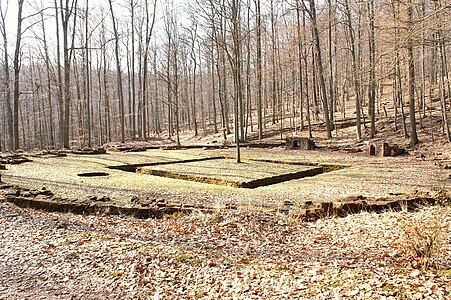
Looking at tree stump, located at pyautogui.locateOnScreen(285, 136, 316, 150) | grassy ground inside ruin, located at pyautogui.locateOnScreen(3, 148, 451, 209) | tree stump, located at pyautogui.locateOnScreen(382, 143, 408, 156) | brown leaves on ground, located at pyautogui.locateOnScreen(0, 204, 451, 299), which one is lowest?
brown leaves on ground, located at pyautogui.locateOnScreen(0, 204, 451, 299)

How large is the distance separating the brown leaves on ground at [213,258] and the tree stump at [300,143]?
47.0 feet

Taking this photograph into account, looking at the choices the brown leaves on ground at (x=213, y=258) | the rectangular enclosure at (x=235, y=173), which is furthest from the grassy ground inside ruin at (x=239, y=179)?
the brown leaves on ground at (x=213, y=258)

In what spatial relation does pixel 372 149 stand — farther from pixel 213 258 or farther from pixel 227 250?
pixel 213 258

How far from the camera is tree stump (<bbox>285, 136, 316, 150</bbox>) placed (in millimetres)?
20953

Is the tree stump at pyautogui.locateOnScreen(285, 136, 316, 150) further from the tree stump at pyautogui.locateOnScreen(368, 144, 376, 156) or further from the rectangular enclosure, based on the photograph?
the rectangular enclosure

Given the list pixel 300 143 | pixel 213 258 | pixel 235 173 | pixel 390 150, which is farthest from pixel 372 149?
pixel 213 258

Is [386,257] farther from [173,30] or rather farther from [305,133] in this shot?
[173,30]

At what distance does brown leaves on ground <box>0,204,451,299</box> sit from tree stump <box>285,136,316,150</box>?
47.0ft

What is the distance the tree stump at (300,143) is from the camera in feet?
68.7

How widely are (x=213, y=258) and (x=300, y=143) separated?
682 inches

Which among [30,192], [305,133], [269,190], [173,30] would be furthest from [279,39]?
[30,192]

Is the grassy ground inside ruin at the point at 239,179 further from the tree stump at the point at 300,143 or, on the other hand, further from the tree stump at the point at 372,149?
the tree stump at the point at 300,143

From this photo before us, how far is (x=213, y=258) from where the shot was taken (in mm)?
4855

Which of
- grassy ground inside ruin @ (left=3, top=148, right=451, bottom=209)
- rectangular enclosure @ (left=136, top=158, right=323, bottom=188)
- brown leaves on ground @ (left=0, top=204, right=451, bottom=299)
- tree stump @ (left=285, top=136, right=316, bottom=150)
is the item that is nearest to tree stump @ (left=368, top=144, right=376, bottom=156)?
grassy ground inside ruin @ (left=3, top=148, right=451, bottom=209)
